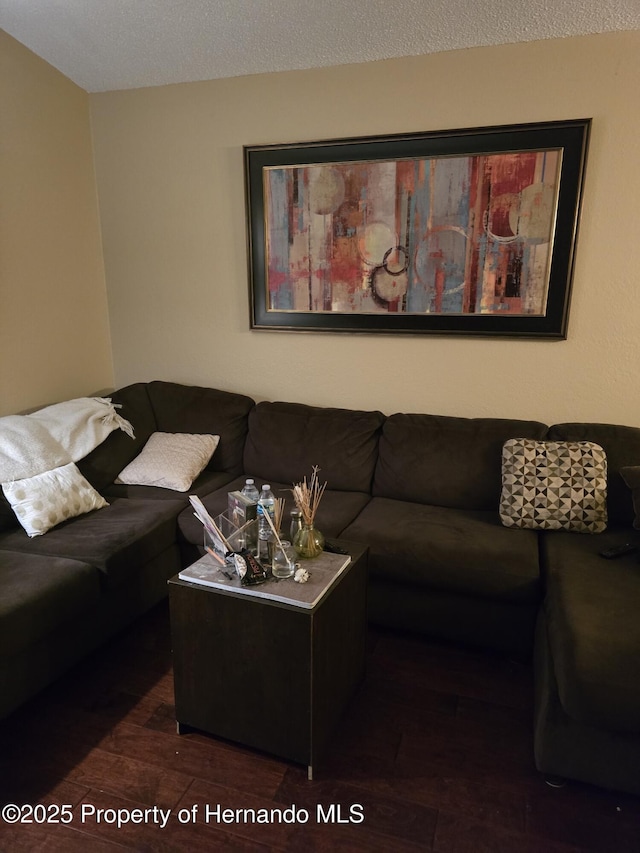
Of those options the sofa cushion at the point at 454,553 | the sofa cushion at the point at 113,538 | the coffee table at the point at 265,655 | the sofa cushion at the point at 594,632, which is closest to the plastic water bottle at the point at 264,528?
the coffee table at the point at 265,655

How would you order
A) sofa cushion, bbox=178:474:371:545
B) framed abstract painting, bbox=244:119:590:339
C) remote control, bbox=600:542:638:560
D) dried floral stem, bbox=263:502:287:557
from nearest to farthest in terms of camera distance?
dried floral stem, bbox=263:502:287:557
remote control, bbox=600:542:638:560
sofa cushion, bbox=178:474:371:545
framed abstract painting, bbox=244:119:590:339

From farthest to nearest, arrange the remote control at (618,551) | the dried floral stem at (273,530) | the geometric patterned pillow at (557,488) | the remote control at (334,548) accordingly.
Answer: the geometric patterned pillow at (557,488) < the remote control at (618,551) < the remote control at (334,548) < the dried floral stem at (273,530)

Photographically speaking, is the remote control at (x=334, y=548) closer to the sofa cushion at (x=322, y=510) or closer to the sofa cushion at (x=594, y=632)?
the sofa cushion at (x=322, y=510)

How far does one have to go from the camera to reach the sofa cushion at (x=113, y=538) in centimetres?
209

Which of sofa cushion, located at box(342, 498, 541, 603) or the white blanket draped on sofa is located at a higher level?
the white blanket draped on sofa

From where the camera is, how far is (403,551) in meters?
2.16

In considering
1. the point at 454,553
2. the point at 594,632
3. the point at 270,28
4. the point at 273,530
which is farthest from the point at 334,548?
the point at 270,28

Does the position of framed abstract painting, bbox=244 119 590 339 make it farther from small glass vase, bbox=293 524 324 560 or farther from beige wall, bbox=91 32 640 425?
small glass vase, bbox=293 524 324 560

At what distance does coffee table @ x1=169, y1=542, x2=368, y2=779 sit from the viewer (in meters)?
1.56

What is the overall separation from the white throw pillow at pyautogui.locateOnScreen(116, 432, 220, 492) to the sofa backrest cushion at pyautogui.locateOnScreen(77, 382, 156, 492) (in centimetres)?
4

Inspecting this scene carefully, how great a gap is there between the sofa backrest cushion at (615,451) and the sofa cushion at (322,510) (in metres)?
0.97

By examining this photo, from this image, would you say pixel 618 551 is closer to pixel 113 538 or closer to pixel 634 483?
pixel 634 483

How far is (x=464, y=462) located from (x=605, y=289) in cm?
101

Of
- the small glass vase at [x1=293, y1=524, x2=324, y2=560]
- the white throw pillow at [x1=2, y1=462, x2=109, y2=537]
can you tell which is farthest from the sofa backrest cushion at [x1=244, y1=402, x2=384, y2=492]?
the small glass vase at [x1=293, y1=524, x2=324, y2=560]
